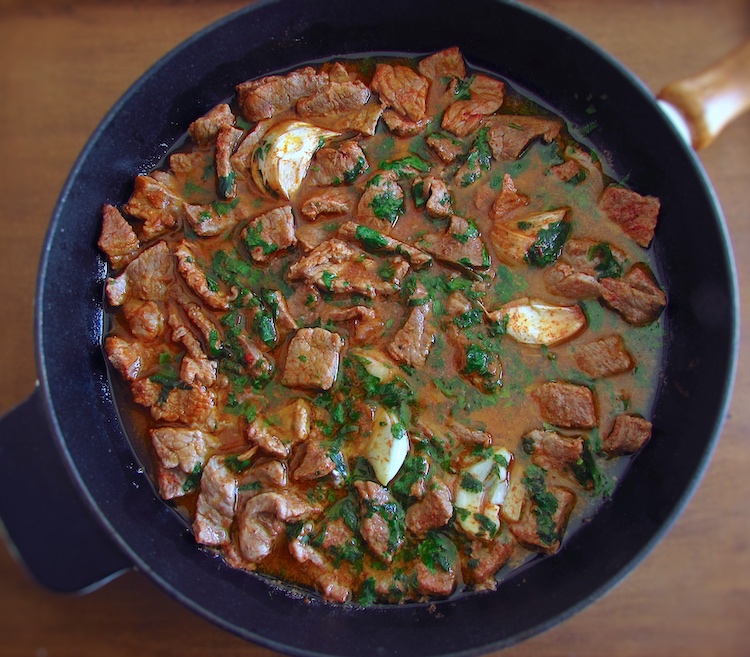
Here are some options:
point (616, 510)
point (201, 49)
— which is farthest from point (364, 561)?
point (201, 49)

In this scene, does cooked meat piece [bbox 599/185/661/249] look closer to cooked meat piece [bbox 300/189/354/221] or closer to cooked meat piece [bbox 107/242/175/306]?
cooked meat piece [bbox 300/189/354/221]

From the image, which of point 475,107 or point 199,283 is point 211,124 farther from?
point 475,107

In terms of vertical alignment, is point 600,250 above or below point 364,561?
above

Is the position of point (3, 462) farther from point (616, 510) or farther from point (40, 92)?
point (616, 510)

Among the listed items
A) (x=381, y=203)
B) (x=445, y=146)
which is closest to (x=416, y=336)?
(x=381, y=203)

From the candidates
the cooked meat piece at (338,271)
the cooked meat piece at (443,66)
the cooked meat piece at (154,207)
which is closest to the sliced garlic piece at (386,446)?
the cooked meat piece at (338,271)

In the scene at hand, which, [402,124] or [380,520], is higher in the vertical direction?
[402,124]

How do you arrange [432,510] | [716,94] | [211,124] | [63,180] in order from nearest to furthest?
[716,94] < [432,510] < [211,124] < [63,180]

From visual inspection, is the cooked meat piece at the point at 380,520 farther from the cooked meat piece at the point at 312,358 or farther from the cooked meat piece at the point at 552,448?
the cooked meat piece at the point at 552,448
